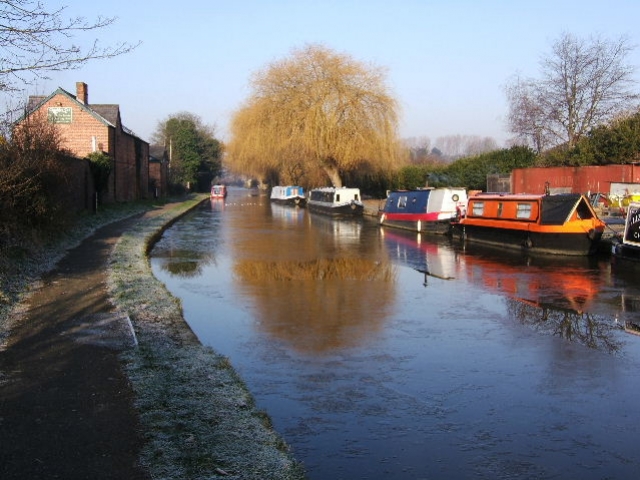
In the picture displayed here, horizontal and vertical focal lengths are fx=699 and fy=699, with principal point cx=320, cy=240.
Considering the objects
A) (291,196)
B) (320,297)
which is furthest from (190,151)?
(320,297)

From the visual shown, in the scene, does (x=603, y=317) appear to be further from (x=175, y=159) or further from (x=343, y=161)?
(x=175, y=159)

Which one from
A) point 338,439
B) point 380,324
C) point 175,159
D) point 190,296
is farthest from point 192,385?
point 175,159

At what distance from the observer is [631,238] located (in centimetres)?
1617

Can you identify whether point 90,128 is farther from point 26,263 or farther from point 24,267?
point 24,267

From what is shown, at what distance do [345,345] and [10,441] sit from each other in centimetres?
458

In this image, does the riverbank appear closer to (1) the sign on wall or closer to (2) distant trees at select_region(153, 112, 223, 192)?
(1) the sign on wall

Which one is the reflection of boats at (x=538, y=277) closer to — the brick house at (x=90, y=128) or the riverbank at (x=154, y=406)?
the riverbank at (x=154, y=406)

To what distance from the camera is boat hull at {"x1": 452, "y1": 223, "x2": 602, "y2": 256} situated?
18259 millimetres

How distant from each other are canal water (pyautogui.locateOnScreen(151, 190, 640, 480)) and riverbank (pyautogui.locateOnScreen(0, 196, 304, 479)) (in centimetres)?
41

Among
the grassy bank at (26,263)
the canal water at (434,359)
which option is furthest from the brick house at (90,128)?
the canal water at (434,359)

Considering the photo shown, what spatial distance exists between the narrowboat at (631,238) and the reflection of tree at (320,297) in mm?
5478

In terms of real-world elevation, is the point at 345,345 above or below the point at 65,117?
below

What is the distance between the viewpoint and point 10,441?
4.80 m

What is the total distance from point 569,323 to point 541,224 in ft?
32.2
